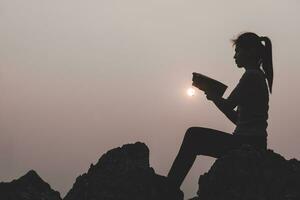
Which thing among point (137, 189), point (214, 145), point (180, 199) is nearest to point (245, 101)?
point (214, 145)

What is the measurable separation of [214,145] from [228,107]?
73cm

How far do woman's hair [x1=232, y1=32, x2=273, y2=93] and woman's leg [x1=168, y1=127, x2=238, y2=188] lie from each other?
5.13ft

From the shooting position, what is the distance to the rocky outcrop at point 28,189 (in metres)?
9.94

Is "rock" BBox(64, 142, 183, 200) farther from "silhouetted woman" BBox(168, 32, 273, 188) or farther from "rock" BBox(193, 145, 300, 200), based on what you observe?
"rock" BBox(193, 145, 300, 200)

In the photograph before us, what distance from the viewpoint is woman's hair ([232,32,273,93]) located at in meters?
8.61

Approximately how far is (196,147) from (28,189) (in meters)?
4.58

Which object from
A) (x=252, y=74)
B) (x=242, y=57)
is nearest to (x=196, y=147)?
(x=252, y=74)

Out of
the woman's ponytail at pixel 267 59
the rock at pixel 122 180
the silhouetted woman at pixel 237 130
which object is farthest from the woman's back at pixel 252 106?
the rock at pixel 122 180

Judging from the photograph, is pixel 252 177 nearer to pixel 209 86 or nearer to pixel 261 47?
pixel 209 86

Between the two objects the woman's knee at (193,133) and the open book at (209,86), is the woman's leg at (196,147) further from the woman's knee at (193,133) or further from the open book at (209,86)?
the open book at (209,86)

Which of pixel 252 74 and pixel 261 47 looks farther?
pixel 261 47

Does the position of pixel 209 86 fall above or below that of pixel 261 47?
below

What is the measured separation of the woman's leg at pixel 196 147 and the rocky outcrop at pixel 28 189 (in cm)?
395

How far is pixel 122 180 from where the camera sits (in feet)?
29.1
